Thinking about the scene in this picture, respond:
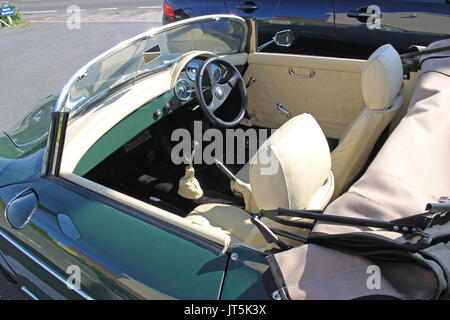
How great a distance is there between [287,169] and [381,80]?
0.90 metres

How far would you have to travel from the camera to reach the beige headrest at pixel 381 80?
1.96 meters

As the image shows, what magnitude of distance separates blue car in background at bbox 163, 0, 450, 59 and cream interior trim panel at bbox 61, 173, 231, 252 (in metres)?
3.17

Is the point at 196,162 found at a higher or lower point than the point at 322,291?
lower

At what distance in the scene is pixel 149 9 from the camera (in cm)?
1076

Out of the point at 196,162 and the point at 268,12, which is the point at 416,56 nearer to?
the point at 196,162

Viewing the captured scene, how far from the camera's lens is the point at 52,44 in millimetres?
7973

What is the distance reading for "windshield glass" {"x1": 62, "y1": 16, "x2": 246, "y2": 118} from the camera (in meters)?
2.03

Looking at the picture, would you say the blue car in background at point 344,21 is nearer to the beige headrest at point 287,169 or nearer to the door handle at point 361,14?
the door handle at point 361,14

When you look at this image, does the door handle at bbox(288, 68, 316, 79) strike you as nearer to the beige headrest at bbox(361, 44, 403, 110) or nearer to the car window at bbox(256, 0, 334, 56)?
the beige headrest at bbox(361, 44, 403, 110)

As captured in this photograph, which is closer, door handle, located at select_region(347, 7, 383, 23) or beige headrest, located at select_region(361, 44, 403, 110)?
beige headrest, located at select_region(361, 44, 403, 110)

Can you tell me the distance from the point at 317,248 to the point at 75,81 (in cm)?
139

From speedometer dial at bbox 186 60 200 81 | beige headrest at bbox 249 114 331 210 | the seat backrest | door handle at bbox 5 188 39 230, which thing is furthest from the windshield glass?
the seat backrest

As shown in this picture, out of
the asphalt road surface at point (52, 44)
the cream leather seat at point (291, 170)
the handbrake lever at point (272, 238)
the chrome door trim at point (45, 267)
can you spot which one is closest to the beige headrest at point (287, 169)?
the cream leather seat at point (291, 170)

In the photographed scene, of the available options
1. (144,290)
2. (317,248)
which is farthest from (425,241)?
(144,290)
